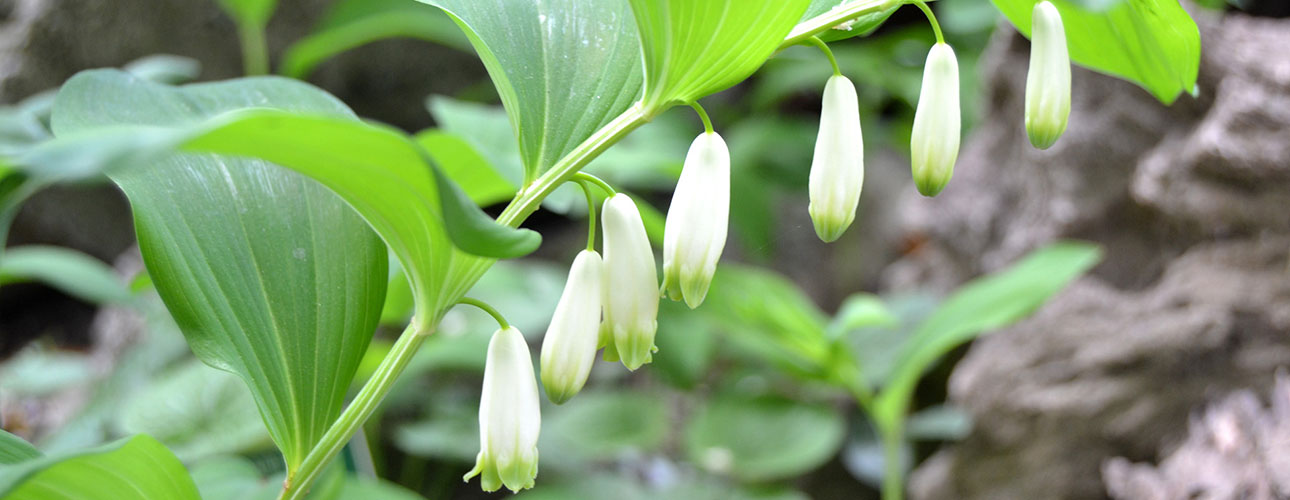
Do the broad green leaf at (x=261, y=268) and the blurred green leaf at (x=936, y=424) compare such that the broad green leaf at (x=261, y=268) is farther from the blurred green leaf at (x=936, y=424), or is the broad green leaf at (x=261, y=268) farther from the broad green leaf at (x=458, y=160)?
the blurred green leaf at (x=936, y=424)

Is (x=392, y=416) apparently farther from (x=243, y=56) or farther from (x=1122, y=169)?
(x=1122, y=169)

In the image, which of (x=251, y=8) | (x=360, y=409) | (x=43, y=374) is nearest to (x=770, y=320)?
(x=360, y=409)

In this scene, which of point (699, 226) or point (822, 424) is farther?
point (822, 424)

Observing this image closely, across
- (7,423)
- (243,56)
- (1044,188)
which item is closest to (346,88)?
(243,56)

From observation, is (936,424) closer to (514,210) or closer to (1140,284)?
(1140,284)

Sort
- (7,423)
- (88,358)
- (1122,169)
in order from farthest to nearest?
(88,358) < (7,423) < (1122,169)

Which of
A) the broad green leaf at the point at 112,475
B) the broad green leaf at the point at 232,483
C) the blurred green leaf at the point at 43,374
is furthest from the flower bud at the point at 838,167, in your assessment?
the blurred green leaf at the point at 43,374

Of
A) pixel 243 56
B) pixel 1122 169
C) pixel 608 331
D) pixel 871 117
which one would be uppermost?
pixel 608 331
